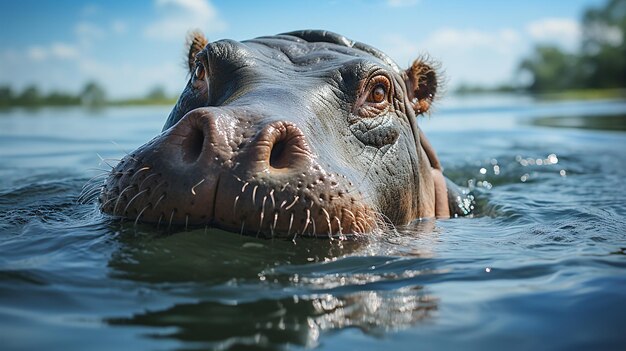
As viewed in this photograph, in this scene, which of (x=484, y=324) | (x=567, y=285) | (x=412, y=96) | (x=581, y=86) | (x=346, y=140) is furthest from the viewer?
(x=581, y=86)

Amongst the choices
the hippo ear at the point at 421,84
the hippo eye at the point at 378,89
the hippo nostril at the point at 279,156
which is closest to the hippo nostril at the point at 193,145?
the hippo nostril at the point at 279,156

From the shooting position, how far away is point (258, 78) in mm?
4965

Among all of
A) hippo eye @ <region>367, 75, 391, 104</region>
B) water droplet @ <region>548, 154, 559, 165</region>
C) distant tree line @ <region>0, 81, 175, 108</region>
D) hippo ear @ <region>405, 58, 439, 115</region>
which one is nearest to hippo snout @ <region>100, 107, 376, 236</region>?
hippo eye @ <region>367, 75, 391, 104</region>

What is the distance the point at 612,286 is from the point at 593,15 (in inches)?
3545

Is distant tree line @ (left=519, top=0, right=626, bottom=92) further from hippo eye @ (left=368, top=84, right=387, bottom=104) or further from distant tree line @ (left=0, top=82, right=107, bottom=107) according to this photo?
hippo eye @ (left=368, top=84, right=387, bottom=104)

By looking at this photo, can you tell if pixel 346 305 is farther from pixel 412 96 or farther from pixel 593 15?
pixel 593 15

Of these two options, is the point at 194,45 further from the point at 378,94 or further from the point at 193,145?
the point at 193,145

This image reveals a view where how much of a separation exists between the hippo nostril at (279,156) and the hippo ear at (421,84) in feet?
9.54

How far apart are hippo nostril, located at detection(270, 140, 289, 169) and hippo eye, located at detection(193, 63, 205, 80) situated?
1.80 metres

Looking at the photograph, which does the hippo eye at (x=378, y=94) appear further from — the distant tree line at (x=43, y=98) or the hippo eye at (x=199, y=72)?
the distant tree line at (x=43, y=98)

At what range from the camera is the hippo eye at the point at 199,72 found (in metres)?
5.47

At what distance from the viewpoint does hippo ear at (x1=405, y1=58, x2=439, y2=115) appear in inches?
258

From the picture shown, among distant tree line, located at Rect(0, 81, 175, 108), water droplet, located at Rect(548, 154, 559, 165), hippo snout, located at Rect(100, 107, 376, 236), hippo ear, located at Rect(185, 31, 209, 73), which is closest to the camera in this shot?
hippo snout, located at Rect(100, 107, 376, 236)

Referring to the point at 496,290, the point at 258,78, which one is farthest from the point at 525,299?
the point at 258,78
